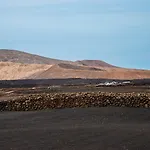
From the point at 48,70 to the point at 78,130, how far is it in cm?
5412

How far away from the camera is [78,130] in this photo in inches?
643

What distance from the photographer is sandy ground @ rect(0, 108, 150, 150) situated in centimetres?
1377

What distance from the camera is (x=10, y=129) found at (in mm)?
17609

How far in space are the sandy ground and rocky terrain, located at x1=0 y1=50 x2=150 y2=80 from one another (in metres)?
42.6

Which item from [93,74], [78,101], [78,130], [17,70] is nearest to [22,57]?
[17,70]

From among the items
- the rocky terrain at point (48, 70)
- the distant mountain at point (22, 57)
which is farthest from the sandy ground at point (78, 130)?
the distant mountain at point (22, 57)

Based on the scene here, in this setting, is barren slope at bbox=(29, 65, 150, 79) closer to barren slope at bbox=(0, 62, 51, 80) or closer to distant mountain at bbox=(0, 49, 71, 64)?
barren slope at bbox=(0, 62, 51, 80)

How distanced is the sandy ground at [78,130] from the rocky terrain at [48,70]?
4256 centimetres

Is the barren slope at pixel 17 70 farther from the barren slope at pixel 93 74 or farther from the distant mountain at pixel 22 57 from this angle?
the distant mountain at pixel 22 57

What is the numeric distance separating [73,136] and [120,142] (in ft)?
6.77

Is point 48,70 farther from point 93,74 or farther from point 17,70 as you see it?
point 17,70

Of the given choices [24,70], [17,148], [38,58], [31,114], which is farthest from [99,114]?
[38,58]

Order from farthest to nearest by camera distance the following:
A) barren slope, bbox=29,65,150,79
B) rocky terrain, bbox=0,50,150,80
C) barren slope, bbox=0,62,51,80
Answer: barren slope, bbox=0,62,51,80
rocky terrain, bbox=0,50,150,80
barren slope, bbox=29,65,150,79

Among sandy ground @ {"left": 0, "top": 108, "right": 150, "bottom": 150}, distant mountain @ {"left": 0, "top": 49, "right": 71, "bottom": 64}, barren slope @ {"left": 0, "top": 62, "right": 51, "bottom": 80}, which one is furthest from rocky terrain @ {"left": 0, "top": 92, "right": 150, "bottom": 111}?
distant mountain @ {"left": 0, "top": 49, "right": 71, "bottom": 64}
